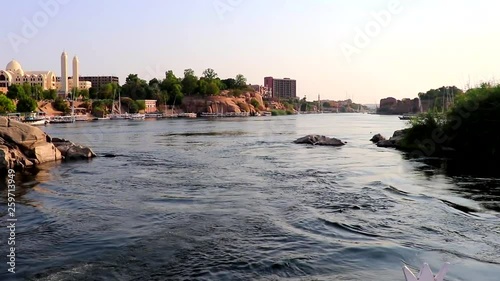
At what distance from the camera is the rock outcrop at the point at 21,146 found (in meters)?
26.8

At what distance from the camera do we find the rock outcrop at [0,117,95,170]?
2684cm

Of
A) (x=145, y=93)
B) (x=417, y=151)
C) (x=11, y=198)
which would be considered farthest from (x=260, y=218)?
(x=145, y=93)

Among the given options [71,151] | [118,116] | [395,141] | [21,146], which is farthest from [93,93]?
[21,146]

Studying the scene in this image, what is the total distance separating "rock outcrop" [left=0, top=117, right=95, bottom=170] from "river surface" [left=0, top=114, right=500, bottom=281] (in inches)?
73.7

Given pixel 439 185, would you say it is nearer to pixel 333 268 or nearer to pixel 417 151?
pixel 333 268

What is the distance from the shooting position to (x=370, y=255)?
40.2 feet

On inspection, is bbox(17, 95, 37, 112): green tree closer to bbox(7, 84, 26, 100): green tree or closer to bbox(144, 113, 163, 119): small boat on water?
bbox(7, 84, 26, 100): green tree

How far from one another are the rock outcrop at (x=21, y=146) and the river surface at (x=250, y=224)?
6.14 feet

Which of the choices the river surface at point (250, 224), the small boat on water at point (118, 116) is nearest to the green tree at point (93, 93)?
the small boat on water at point (118, 116)

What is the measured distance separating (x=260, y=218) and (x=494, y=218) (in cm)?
788

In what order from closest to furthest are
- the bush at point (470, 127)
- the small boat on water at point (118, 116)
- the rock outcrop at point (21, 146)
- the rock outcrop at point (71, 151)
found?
1. the rock outcrop at point (21, 146)
2. the rock outcrop at point (71, 151)
3. the bush at point (470, 127)
4. the small boat on water at point (118, 116)

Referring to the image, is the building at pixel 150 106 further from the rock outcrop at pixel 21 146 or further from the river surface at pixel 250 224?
the river surface at pixel 250 224

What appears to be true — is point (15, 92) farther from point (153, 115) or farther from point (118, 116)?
point (153, 115)

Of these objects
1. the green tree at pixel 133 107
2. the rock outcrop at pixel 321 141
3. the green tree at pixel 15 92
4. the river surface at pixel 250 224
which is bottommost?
the river surface at pixel 250 224
